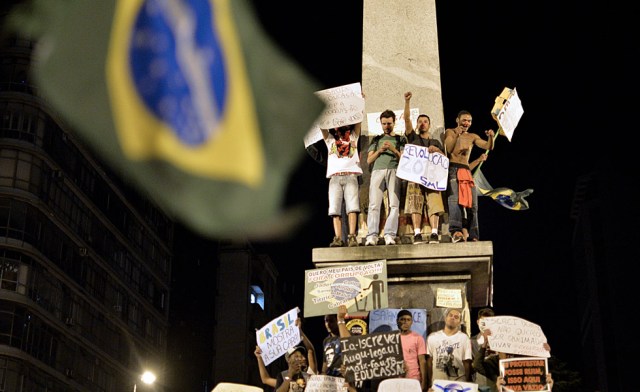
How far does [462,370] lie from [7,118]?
162 feet

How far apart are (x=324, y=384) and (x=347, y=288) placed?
1.49 metres

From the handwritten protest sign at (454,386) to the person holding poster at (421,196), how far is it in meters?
2.45

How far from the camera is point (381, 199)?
13664 millimetres

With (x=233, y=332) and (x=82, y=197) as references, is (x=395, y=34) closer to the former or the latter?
(x=82, y=197)


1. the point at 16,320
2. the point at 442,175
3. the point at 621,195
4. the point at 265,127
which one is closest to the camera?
the point at 442,175

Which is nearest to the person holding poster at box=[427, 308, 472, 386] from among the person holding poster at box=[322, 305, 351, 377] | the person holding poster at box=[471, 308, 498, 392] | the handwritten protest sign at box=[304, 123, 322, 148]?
the person holding poster at box=[471, 308, 498, 392]

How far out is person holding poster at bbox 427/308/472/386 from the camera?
11.8 meters

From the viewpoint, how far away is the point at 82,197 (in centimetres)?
6278

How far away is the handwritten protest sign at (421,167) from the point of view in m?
13.3

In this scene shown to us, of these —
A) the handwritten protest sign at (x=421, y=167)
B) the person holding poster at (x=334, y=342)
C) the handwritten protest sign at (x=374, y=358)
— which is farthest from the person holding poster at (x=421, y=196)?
the handwritten protest sign at (x=374, y=358)

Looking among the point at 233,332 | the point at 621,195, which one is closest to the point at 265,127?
the point at 233,332

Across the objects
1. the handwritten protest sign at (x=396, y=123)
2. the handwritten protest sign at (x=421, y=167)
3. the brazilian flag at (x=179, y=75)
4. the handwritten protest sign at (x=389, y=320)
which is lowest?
the handwritten protest sign at (x=389, y=320)

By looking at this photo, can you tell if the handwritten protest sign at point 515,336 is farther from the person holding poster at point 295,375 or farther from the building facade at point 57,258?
the building facade at point 57,258

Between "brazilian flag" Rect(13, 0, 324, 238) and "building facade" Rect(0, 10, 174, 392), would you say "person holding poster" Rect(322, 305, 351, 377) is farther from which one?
"building facade" Rect(0, 10, 174, 392)
